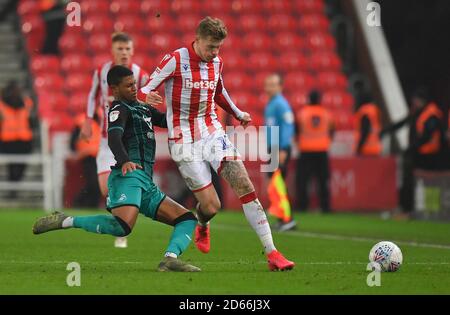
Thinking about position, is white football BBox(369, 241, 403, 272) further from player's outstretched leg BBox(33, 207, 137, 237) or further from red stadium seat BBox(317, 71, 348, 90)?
red stadium seat BBox(317, 71, 348, 90)

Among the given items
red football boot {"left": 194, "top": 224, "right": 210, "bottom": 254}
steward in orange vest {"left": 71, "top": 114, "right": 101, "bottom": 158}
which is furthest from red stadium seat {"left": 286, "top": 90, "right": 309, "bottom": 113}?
red football boot {"left": 194, "top": 224, "right": 210, "bottom": 254}

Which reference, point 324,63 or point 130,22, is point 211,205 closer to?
point 130,22

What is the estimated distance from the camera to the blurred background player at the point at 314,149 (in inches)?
776

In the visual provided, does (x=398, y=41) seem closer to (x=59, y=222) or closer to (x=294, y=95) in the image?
(x=294, y=95)

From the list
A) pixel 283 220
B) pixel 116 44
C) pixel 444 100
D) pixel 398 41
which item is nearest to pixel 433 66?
pixel 444 100

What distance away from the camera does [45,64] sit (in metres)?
23.2

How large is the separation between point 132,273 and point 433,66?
49.2 ft

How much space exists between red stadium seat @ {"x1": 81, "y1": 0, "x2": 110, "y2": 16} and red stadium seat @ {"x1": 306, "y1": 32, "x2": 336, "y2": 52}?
4.47 metres

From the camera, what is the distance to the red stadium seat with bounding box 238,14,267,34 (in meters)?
25.2

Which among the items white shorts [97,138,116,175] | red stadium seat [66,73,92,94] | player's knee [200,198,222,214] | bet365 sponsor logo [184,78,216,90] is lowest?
player's knee [200,198,222,214]

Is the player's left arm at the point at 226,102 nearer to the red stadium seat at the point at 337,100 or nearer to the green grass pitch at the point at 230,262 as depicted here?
the green grass pitch at the point at 230,262

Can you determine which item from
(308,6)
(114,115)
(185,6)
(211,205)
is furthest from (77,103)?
(114,115)

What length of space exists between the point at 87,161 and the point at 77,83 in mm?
3378

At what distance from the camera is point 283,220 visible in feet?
49.5
